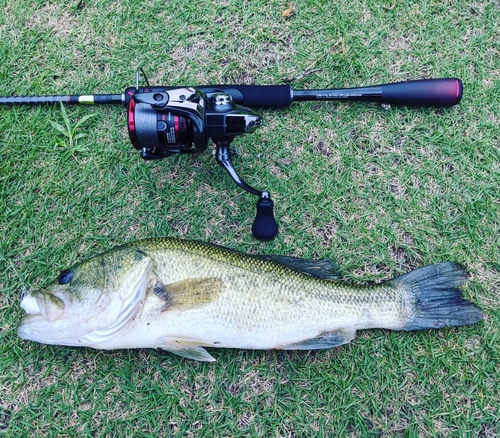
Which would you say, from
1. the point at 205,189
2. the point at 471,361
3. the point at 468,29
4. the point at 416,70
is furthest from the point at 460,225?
the point at 205,189

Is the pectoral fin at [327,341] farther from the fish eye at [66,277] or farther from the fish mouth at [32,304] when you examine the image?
the fish mouth at [32,304]

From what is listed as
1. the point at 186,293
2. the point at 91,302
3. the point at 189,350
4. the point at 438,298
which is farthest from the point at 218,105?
the point at 438,298

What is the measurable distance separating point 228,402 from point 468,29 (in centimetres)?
314

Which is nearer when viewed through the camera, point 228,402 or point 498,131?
point 228,402

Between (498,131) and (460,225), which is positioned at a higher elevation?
(498,131)

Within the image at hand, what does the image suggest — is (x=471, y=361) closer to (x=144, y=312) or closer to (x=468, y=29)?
(x=144, y=312)

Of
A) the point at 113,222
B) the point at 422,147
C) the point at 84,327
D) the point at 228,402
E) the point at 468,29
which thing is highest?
the point at 468,29

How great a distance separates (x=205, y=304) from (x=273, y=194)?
0.98 m

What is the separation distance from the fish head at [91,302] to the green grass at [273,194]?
1.42 ft

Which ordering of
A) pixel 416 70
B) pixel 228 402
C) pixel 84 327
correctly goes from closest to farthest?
pixel 84 327, pixel 228 402, pixel 416 70

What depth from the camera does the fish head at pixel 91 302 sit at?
250 centimetres

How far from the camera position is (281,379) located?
2.88 metres

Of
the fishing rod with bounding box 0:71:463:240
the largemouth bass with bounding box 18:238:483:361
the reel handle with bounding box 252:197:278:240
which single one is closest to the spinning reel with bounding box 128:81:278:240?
the fishing rod with bounding box 0:71:463:240

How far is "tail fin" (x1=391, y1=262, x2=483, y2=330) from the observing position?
2748 millimetres
